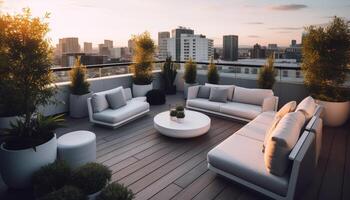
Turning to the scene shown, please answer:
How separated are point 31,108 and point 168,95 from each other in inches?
217

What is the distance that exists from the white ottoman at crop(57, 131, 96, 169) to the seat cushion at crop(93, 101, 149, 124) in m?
1.39

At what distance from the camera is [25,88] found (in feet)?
9.14

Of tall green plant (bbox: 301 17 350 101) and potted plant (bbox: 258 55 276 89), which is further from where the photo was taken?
potted plant (bbox: 258 55 276 89)

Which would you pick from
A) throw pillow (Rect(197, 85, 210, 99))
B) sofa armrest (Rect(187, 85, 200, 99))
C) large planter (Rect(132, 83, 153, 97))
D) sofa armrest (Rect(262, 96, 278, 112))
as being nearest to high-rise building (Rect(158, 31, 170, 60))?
large planter (Rect(132, 83, 153, 97))

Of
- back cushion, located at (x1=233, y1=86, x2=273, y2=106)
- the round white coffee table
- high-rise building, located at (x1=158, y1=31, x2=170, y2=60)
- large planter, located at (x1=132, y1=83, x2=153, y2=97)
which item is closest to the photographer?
the round white coffee table

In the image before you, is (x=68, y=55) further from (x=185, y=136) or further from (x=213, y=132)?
(x=213, y=132)

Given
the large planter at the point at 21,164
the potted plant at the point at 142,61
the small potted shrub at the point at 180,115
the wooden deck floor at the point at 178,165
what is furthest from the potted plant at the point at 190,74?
the large planter at the point at 21,164

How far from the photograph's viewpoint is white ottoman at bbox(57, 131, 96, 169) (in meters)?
2.99

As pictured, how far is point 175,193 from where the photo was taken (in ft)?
8.67

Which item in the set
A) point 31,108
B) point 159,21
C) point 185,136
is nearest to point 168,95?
point 159,21

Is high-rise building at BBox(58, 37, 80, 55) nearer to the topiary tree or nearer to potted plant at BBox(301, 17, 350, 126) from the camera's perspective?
the topiary tree

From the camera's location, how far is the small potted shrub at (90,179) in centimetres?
216

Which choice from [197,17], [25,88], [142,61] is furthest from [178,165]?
[197,17]

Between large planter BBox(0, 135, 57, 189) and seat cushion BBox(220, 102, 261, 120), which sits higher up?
seat cushion BBox(220, 102, 261, 120)
